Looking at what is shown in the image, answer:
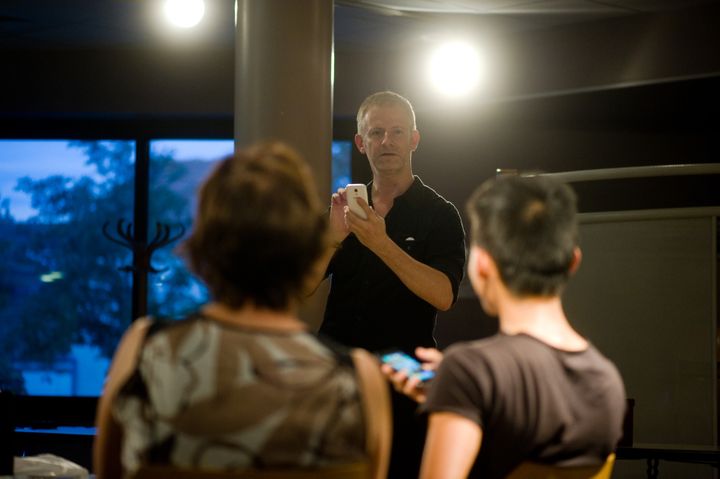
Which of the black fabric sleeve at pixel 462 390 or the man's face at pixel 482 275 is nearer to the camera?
the black fabric sleeve at pixel 462 390

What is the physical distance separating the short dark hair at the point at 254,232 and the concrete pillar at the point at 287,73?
1915mm

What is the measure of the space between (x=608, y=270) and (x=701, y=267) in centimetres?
39

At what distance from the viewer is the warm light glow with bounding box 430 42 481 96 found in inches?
225

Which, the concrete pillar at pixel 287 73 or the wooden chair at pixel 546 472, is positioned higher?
the concrete pillar at pixel 287 73

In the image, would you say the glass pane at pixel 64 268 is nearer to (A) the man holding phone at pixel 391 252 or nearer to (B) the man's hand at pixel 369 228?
(A) the man holding phone at pixel 391 252

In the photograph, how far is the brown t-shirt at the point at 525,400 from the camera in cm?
154

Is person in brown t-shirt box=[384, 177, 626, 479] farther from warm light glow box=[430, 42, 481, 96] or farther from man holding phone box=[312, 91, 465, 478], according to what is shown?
warm light glow box=[430, 42, 481, 96]

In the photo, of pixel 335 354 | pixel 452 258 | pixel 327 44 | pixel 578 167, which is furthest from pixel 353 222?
pixel 578 167

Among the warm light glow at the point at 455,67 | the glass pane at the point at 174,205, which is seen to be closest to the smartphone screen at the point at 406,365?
the warm light glow at the point at 455,67

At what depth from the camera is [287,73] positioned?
3320 mm

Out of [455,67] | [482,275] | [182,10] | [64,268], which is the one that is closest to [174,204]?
[64,268]

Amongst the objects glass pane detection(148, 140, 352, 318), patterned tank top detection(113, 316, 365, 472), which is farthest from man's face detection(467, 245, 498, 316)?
glass pane detection(148, 140, 352, 318)

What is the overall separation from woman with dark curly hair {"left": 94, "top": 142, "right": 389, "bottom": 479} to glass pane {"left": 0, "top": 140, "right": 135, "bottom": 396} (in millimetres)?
5648

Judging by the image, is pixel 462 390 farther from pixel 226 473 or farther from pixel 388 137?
pixel 388 137
